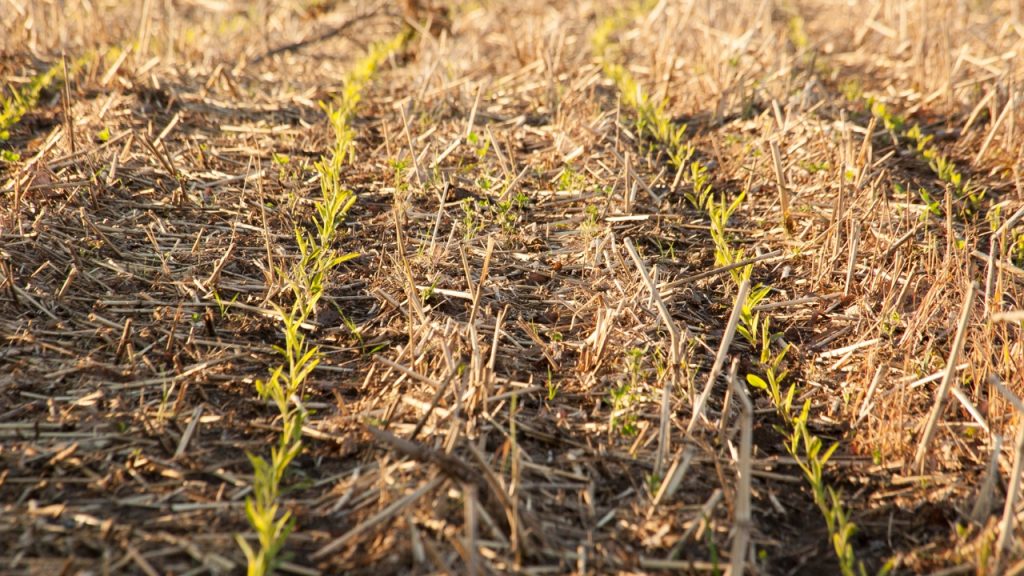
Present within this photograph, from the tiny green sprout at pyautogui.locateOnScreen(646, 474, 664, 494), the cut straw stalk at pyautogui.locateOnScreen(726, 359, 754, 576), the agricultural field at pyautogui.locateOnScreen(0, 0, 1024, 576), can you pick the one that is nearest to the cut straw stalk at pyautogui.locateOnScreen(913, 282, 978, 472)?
the agricultural field at pyautogui.locateOnScreen(0, 0, 1024, 576)

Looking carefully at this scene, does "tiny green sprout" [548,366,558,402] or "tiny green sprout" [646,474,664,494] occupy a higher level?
"tiny green sprout" [548,366,558,402]

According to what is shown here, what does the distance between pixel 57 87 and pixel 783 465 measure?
14.0 feet

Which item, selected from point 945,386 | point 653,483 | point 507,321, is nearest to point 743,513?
point 653,483

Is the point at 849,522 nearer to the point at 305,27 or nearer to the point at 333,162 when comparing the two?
the point at 333,162

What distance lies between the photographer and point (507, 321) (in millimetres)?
2939

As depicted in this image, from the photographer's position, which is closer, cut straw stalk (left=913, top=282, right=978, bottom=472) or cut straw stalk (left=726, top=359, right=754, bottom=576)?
cut straw stalk (left=726, top=359, right=754, bottom=576)

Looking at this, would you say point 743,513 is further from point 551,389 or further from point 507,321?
point 507,321

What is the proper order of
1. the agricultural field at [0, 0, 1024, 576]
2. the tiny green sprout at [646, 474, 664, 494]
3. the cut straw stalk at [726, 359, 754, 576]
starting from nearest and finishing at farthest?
1. the cut straw stalk at [726, 359, 754, 576]
2. the agricultural field at [0, 0, 1024, 576]
3. the tiny green sprout at [646, 474, 664, 494]

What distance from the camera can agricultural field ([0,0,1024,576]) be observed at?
2.09 meters

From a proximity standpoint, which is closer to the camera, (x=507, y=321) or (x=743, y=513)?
(x=743, y=513)

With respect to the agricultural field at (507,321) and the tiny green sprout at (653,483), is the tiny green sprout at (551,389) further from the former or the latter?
the tiny green sprout at (653,483)

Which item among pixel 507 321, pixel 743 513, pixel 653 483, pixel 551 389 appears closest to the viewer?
pixel 743 513

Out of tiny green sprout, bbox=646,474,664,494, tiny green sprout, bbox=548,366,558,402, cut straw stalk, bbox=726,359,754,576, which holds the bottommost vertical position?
tiny green sprout, bbox=646,474,664,494

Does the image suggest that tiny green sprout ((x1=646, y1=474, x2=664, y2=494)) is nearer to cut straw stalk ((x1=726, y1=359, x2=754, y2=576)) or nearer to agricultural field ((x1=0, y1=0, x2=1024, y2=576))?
agricultural field ((x1=0, y1=0, x2=1024, y2=576))
